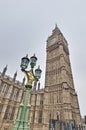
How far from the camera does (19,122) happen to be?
16.5 ft

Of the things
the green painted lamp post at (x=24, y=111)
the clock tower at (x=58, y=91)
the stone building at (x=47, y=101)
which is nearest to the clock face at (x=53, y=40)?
the clock tower at (x=58, y=91)

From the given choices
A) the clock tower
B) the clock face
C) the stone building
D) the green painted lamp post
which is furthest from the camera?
the clock face

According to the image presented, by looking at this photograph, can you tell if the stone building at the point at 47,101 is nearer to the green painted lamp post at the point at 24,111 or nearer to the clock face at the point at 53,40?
the clock face at the point at 53,40

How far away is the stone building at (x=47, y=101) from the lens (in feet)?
86.4

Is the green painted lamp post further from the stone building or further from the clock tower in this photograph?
the stone building

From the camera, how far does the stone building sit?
2632cm

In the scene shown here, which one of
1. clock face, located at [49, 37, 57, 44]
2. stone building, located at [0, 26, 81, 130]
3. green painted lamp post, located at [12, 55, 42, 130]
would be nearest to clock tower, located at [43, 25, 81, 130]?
stone building, located at [0, 26, 81, 130]

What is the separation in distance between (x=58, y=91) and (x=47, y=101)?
4109mm

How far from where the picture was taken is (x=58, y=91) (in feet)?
97.9

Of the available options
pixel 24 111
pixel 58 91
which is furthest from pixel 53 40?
pixel 24 111

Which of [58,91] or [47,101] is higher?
[58,91]

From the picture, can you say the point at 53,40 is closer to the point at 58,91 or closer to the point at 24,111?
the point at 58,91

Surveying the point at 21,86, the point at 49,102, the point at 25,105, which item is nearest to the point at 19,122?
the point at 25,105

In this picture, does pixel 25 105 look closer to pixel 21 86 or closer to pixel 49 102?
pixel 49 102
